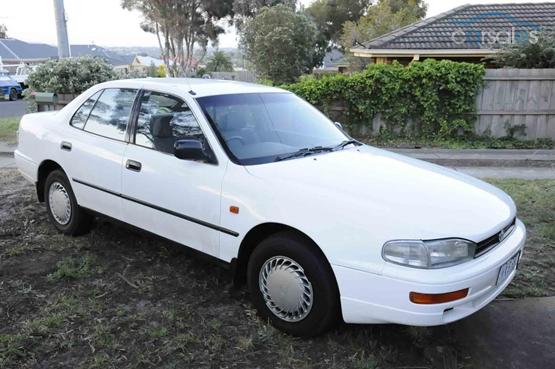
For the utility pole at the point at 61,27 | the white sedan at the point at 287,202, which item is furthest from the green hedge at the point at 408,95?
the white sedan at the point at 287,202

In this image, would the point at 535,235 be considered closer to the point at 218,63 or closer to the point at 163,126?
A: the point at 163,126

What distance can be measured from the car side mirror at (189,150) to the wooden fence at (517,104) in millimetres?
8426

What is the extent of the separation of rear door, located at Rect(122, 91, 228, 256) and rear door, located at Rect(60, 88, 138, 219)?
150mm

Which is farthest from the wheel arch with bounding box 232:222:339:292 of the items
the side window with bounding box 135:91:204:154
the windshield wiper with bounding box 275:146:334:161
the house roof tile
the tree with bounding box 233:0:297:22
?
the tree with bounding box 233:0:297:22

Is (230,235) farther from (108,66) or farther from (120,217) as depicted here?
(108,66)

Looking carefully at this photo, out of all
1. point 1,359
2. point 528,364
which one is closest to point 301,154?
point 528,364

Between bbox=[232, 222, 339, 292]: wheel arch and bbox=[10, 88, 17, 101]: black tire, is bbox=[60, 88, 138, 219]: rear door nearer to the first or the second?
bbox=[232, 222, 339, 292]: wheel arch

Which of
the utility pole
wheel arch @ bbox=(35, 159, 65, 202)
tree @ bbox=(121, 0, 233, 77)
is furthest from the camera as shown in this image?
tree @ bbox=(121, 0, 233, 77)

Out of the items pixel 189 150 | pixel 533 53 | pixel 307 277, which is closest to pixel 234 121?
pixel 189 150

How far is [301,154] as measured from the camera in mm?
3842

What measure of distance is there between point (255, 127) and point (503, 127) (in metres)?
Result: 8.25

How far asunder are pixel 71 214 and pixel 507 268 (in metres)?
3.87

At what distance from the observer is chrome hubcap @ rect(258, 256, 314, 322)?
323cm

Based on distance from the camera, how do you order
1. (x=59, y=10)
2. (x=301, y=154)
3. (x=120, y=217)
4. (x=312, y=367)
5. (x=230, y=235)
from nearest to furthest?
(x=312, y=367) → (x=230, y=235) → (x=301, y=154) → (x=120, y=217) → (x=59, y=10)
